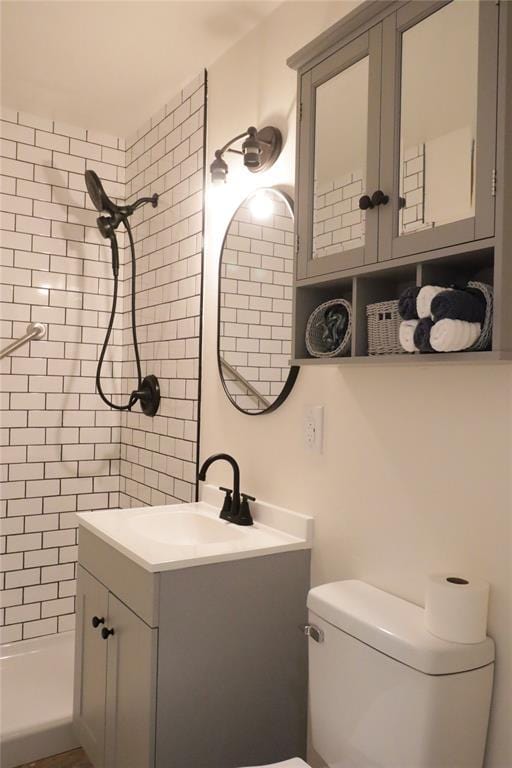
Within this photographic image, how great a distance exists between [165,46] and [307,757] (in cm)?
242

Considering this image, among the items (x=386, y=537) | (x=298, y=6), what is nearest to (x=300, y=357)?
(x=386, y=537)

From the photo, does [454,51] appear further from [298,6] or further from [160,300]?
[160,300]

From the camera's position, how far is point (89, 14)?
Answer: 6.68 feet

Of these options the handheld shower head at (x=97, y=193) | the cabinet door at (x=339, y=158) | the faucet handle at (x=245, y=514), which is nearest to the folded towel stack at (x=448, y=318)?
the cabinet door at (x=339, y=158)

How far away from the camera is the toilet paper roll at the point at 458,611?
121 centimetres

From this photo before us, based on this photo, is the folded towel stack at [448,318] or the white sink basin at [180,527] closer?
the folded towel stack at [448,318]

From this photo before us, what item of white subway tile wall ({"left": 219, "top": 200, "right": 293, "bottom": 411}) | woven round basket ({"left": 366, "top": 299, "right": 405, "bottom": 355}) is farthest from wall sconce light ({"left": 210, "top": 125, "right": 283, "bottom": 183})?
woven round basket ({"left": 366, "top": 299, "right": 405, "bottom": 355})

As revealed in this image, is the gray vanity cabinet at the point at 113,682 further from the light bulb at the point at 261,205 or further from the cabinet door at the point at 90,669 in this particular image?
the light bulb at the point at 261,205

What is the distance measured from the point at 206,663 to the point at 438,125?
4.60ft

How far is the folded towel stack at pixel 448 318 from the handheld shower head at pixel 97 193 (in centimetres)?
189

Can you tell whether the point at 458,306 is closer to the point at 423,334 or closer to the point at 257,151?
the point at 423,334

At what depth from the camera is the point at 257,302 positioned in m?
2.01

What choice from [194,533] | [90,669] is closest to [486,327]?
[194,533]

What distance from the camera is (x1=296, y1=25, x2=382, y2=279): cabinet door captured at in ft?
4.47
